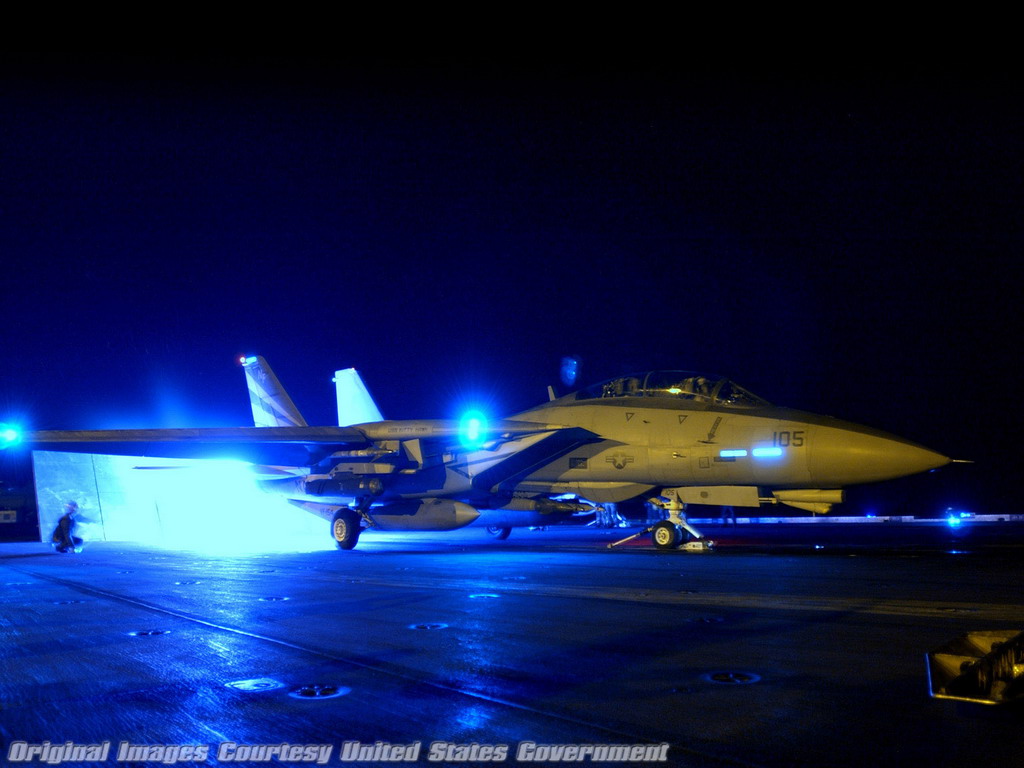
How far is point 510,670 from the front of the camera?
176 inches

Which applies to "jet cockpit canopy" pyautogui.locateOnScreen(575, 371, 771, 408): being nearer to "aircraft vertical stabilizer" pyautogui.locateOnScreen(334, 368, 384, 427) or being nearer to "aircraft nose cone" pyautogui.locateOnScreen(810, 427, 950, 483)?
"aircraft nose cone" pyautogui.locateOnScreen(810, 427, 950, 483)

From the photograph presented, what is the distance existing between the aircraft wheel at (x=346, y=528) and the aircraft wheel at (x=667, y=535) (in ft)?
20.5

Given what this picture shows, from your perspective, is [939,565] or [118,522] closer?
[939,565]

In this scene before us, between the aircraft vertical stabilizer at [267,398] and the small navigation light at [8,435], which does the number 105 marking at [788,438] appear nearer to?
the small navigation light at [8,435]

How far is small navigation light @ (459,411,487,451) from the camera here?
15906 mm

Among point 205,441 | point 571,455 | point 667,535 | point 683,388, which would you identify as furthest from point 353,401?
point 667,535

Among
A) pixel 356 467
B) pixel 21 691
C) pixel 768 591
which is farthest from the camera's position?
pixel 356 467

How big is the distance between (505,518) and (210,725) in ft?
52.2

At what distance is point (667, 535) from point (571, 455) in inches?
92.3

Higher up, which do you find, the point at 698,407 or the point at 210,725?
the point at 698,407

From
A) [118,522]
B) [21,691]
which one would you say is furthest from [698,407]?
[118,522]

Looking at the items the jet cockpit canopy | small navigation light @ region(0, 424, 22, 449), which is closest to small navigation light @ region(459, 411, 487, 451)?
the jet cockpit canopy

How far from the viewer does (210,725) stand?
137 inches

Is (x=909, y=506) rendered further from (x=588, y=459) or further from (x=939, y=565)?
(x=939, y=565)
